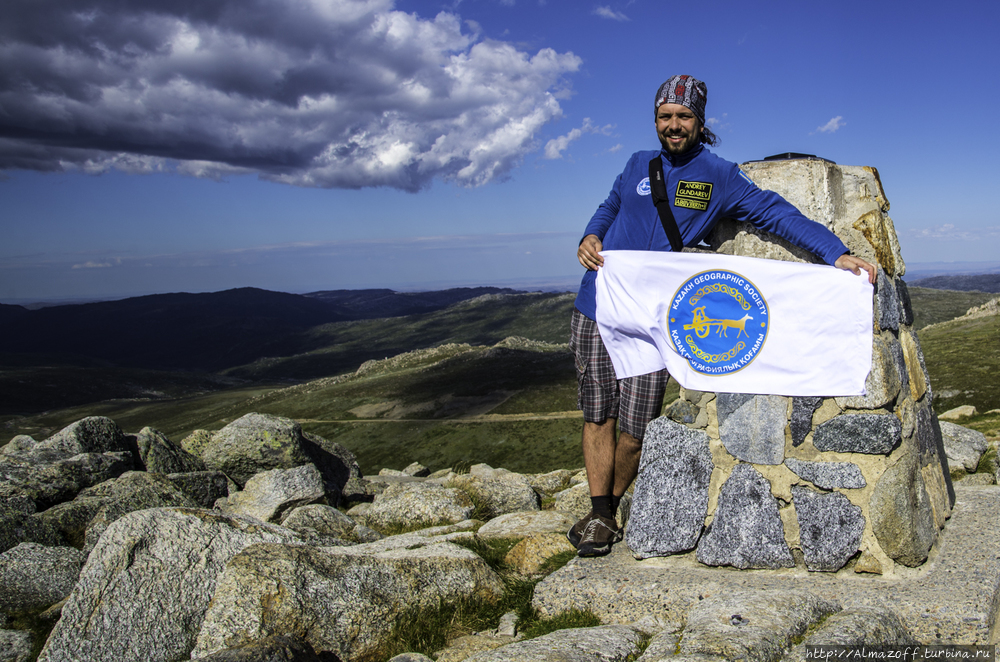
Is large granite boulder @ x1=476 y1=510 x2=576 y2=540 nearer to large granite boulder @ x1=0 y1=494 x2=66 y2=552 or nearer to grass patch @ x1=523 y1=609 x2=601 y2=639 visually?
grass patch @ x1=523 y1=609 x2=601 y2=639

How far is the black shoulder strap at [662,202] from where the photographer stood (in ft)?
21.1

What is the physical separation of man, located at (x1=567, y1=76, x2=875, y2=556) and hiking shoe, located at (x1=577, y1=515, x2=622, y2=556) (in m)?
0.01

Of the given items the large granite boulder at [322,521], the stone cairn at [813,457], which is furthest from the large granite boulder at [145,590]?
the stone cairn at [813,457]

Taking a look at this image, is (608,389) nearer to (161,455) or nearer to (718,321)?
(718,321)

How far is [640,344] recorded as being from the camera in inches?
271

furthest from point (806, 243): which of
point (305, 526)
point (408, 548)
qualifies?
point (305, 526)

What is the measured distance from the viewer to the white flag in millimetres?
6055

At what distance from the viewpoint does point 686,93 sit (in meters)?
6.26

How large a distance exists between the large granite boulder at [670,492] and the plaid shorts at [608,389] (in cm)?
19

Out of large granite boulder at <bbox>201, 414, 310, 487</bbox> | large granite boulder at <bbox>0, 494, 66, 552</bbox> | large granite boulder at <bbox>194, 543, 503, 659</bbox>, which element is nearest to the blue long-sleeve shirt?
large granite boulder at <bbox>194, 543, 503, 659</bbox>

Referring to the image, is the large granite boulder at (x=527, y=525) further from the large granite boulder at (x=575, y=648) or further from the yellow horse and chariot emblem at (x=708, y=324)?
the yellow horse and chariot emblem at (x=708, y=324)

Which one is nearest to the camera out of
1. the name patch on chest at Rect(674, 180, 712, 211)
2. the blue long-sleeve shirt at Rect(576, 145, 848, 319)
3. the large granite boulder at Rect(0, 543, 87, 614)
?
the blue long-sleeve shirt at Rect(576, 145, 848, 319)

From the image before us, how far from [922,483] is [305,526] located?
865 cm

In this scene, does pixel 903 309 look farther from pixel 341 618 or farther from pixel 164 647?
pixel 164 647
